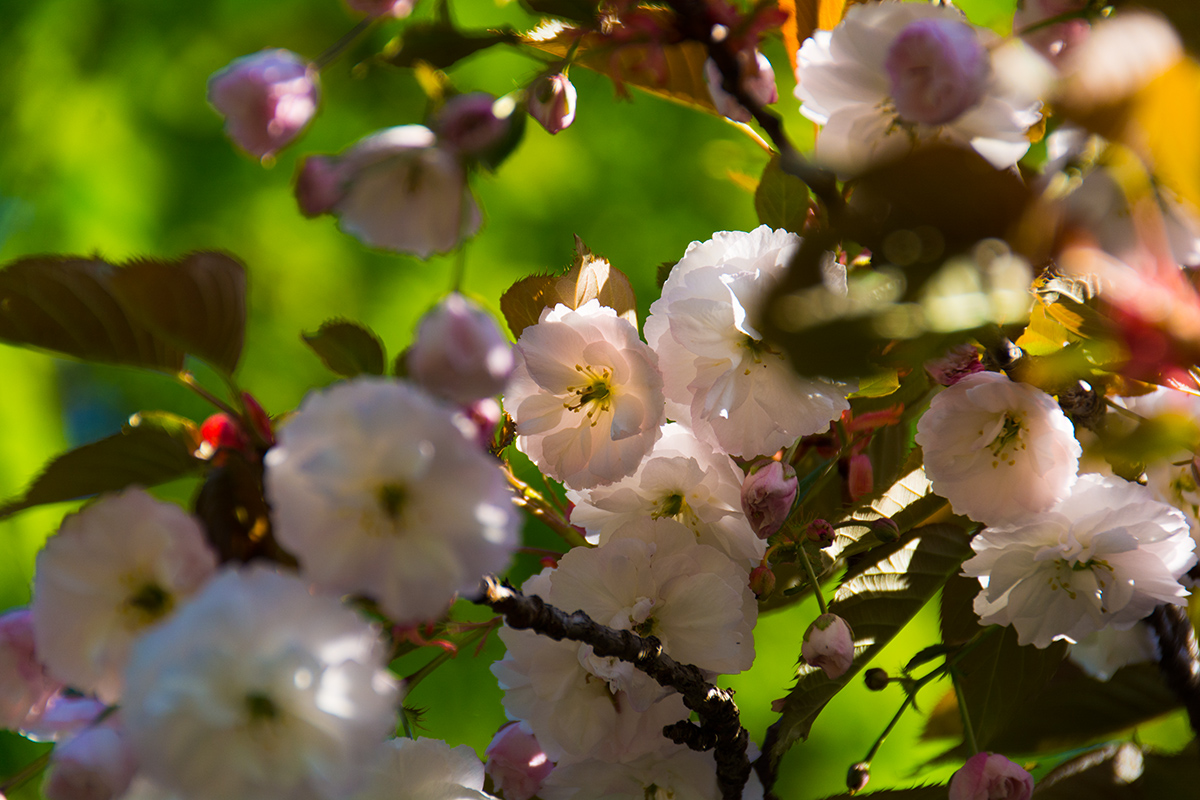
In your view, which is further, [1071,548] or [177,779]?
[1071,548]

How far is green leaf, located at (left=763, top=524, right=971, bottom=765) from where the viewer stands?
1.41ft

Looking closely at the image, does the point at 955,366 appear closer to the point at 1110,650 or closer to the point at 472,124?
the point at 472,124

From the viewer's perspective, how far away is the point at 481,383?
22cm

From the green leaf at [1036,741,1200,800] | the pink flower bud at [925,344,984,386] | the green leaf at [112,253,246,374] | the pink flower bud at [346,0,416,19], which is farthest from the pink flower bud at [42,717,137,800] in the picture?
the green leaf at [1036,741,1200,800]

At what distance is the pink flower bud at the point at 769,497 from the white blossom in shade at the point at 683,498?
1.5 inches

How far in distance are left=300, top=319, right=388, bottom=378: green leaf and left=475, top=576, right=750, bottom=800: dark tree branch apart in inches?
3.3

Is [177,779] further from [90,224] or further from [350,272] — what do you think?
[90,224]

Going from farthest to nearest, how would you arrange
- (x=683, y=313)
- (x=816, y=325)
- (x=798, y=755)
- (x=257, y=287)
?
Result: 1. (x=257, y=287)
2. (x=798, y=755)
3. (x=683, y=313)
4. (x=816, y=325)

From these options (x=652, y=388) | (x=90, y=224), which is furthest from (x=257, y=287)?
(x=652, y=388)

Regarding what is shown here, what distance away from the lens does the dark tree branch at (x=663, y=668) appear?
30cm

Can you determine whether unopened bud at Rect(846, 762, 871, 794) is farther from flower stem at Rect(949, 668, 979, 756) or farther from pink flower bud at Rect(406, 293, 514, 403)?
pink flower bud at Rect(406, 293, 514, 403)

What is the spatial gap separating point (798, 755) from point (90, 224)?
1.02 metres

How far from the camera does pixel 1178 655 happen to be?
51cm

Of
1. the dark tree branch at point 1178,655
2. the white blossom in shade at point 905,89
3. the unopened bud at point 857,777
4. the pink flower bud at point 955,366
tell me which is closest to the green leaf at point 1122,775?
the dark tree branch at point 1178,655
